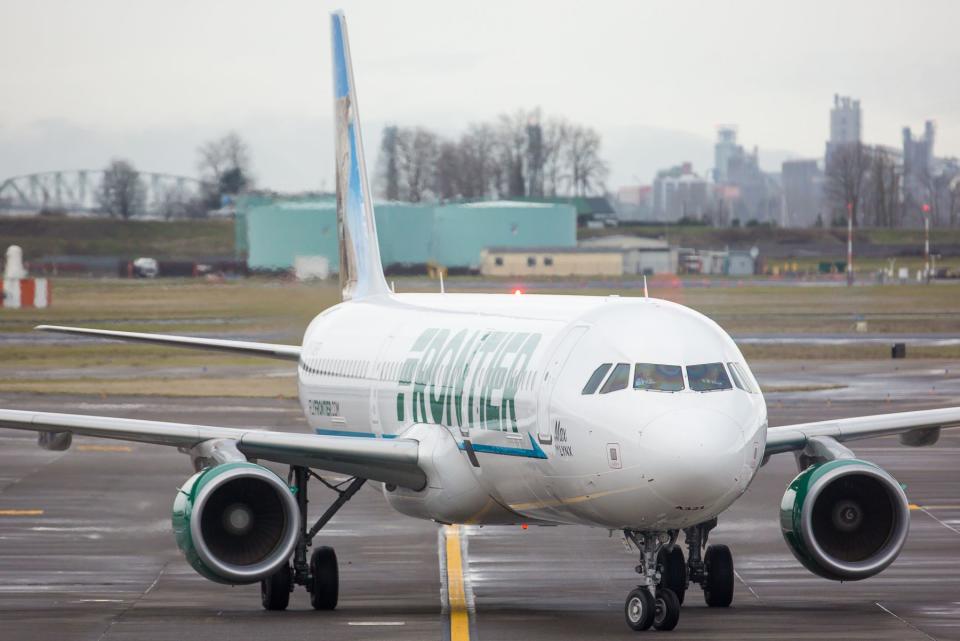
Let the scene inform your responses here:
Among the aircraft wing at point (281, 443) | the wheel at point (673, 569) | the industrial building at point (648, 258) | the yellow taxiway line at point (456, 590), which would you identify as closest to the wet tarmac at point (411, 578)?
the yellow taxiway line at point (456, 590)

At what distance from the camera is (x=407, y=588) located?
22359 mm

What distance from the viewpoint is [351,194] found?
3077 cm

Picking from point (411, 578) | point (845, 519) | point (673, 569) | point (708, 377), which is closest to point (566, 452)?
point (708, 377)

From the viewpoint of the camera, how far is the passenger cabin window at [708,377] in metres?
17.1

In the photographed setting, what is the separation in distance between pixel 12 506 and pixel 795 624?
54.8ft

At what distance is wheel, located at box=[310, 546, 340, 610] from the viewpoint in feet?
68.1

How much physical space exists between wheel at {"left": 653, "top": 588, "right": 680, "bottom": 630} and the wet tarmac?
21 cm

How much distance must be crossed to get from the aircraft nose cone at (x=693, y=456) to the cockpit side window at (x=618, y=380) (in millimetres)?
845

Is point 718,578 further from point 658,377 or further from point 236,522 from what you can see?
point 236,522

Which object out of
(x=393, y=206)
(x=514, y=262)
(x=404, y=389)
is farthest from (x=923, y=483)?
(x=514, y=262)

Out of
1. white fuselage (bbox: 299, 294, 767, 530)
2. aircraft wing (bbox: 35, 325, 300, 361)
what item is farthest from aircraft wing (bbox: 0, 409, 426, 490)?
aircraft wing (bbox: 35, 325, 300, 361)

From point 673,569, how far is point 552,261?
119599 mm

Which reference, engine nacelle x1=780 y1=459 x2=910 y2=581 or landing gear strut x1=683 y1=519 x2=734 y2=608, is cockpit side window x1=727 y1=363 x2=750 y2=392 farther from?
landing gear strut x1=683 y1=519 x2=734 y2=608

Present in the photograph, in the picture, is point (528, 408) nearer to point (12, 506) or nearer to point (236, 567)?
point (236, 567)
